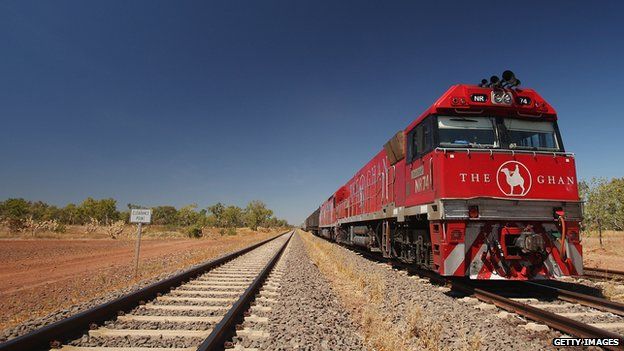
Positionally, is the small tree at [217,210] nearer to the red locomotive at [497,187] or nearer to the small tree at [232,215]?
the small tree at [232,215]

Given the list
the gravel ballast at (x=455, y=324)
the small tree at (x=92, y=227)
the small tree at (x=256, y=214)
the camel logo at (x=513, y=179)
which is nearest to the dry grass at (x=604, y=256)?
the camel logo at (x=513, y=179)

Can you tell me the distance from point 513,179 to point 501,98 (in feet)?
5.77

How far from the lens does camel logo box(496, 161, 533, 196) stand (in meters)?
6.64

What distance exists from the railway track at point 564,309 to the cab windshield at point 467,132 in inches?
117

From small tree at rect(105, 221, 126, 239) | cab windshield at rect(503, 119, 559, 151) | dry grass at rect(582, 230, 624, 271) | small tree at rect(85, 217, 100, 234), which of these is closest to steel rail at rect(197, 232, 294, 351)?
cab windshield at rect(503, 119, 559, 151)

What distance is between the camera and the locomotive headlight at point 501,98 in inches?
280

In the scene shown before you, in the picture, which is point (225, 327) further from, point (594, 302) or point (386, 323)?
point (594, 302)

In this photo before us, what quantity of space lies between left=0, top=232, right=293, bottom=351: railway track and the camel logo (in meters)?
5.04

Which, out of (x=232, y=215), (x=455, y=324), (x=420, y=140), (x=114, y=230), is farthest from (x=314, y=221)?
(x=232, y=215)

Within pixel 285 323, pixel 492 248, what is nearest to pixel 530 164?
pixel 492 248

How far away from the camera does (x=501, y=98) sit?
713 cm

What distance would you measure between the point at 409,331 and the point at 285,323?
172 centimetres

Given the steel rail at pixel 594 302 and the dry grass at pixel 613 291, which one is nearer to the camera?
the steel rail at pixel 594 302

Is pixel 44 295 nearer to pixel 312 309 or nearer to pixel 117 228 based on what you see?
pixel 312 309
